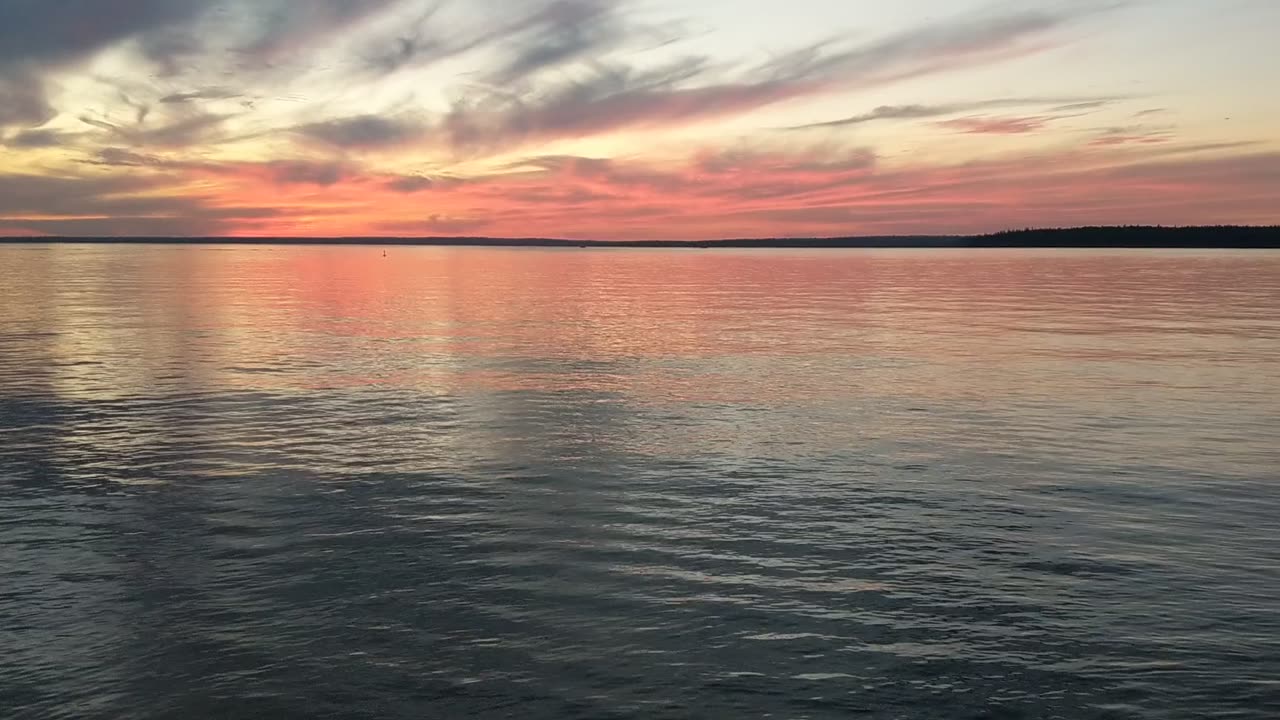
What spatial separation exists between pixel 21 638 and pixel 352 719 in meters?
5.41

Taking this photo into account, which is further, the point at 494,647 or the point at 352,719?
the point at 494,647

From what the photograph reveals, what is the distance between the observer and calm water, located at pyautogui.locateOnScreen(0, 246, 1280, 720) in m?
12.0

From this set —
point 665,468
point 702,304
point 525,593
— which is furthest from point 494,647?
point 702,304

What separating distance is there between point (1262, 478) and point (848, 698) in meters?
16.2

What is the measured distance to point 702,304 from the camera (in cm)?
8450

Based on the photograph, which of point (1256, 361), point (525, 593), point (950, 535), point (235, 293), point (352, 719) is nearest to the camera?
point (352, 719)

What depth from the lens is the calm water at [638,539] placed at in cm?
1202

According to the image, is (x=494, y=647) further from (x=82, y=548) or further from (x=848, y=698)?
(x=82, y=548)

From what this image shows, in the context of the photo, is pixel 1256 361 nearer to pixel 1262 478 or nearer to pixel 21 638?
pixel 1262 478

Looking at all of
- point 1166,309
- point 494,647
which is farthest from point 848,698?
point 1166,309

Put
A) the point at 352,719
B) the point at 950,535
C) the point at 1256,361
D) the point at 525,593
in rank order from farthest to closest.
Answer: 1. the point at 1256,361
2. the point at 950,535
3. the point at 525,593
4. the point at 352,719

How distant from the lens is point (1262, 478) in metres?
22.4

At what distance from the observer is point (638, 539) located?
58.2 feet

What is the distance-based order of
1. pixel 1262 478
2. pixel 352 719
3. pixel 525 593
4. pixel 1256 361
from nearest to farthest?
pixel 352 719 → pixel 525 593 → pixel 1262 478 → pixel 1256 361
